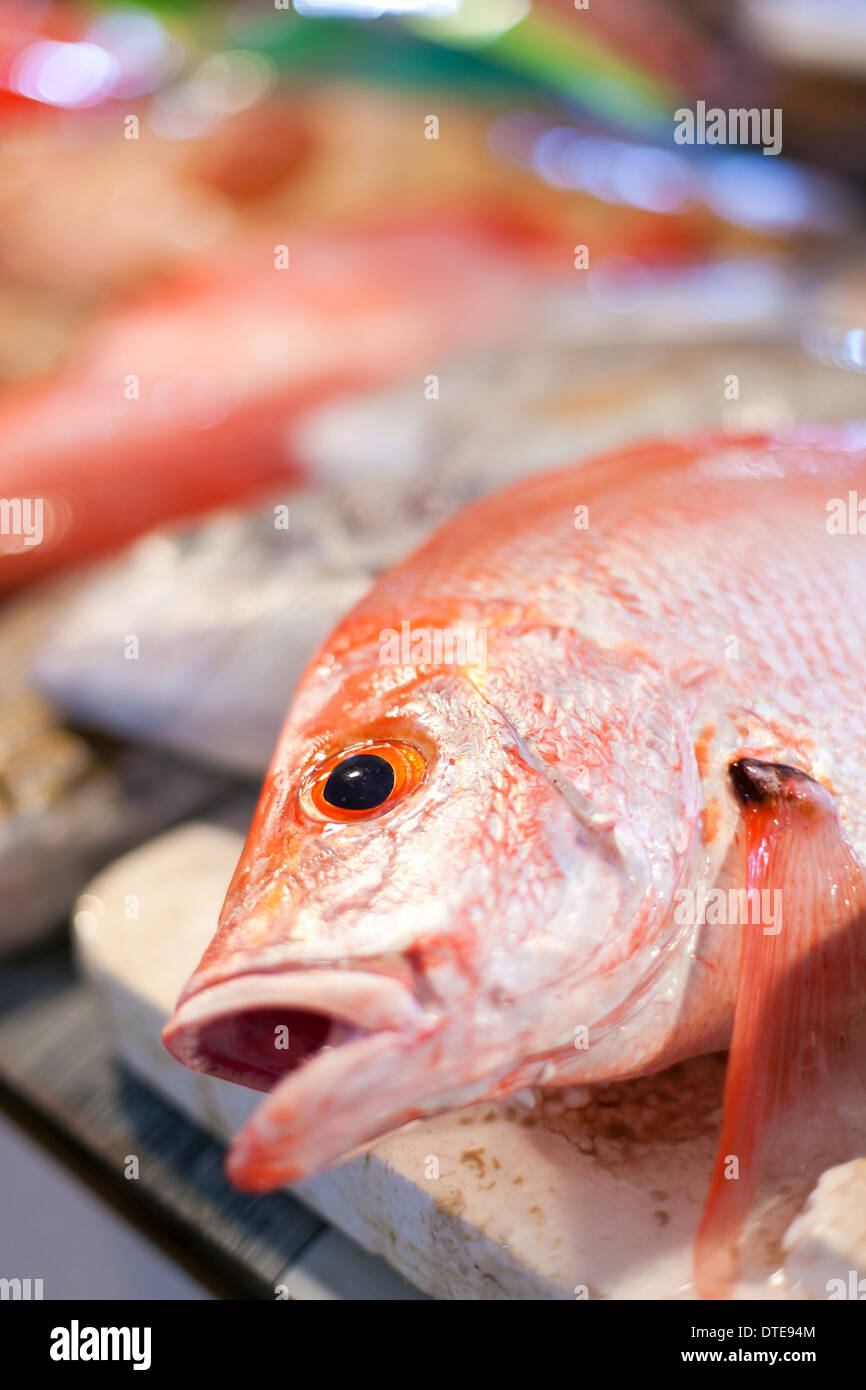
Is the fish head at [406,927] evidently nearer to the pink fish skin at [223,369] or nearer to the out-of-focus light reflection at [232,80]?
the pink fish skin at [223,369]

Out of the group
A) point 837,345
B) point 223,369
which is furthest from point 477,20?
point 837,345

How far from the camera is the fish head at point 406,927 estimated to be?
0.43 metres

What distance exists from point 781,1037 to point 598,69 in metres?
2.32

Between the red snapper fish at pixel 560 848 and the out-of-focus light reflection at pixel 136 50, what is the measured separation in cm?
215

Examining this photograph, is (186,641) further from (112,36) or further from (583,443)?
(112,36)

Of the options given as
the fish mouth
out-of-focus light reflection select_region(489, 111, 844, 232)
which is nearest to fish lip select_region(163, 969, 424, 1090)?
the fish mouth

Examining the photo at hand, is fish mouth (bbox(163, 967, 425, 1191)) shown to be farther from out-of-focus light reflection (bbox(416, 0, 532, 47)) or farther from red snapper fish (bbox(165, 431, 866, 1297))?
out-of-focus light reflection (bbox(416, 0, 532, 47))

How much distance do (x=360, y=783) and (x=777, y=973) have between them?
22cm

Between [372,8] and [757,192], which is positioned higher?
[372,8]

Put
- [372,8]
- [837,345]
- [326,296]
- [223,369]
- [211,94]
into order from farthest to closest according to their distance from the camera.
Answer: [372,8], [211,94], [326,296], [223,369], [837,345]

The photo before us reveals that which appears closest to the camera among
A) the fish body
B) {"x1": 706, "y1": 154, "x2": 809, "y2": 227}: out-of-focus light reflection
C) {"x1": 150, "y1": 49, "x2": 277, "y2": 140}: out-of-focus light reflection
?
the fish body

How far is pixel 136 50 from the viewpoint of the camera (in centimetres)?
239

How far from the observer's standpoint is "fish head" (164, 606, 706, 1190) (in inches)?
17.1

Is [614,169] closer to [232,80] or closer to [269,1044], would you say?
[232,80]
